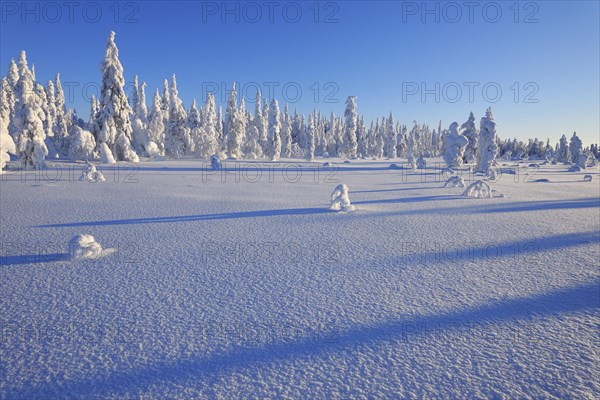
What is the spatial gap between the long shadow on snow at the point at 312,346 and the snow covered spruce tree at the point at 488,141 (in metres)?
30.7

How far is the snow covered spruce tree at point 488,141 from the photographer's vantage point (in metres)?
29.3

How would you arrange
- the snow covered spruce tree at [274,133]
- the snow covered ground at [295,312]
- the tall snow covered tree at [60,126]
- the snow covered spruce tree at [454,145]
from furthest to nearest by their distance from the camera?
the snow covered spruce tree at [274,133] → the tall snow covered tree at [60,126] → the snow covered spruce tree at [454,145] → the snow covered ground at [295,312]

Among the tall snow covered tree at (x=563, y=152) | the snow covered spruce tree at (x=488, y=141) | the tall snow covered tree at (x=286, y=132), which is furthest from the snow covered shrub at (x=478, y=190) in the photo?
the tall snow covered tree at (x=563, y=152)

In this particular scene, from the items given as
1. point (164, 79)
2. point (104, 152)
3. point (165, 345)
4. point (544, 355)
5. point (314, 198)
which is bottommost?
point (544, 355)

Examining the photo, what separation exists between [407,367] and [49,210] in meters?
8.43

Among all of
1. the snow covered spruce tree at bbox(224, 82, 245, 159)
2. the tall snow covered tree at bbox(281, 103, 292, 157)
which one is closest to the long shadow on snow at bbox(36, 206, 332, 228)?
the snow covered spruce tree at bbox(224, 82, 245, 159)

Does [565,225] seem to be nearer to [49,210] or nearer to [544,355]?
[544,355]

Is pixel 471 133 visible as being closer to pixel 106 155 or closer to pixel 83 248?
pixel 106 155

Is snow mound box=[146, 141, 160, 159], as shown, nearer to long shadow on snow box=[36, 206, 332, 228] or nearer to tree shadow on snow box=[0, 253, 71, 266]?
long shadow on snow box=[36, 206, 332, 228]

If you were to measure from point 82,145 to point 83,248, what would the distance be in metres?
27.2

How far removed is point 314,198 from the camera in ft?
33.6

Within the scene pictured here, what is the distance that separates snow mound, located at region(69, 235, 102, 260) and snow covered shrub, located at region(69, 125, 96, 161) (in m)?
26.7

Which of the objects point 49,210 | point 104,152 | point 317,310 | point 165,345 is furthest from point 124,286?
point 104,152

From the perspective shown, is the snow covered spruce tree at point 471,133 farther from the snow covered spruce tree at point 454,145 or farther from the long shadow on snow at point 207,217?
A: the long shadow on snow at point 207,217
